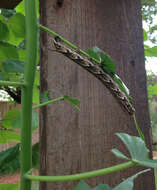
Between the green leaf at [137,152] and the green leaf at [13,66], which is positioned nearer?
the green leaf at [137,152]

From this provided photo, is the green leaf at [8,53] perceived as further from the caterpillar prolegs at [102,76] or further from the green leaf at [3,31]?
the caterpillar prolegs at [102,76]

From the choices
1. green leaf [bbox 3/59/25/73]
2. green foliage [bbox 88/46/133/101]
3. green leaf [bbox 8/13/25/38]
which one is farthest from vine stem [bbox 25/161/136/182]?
green leaf [bbox 8/13/25/38]

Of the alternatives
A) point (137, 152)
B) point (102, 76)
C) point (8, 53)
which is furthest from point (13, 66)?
point (137, 152)

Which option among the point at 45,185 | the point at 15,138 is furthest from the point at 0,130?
the point at 45,185

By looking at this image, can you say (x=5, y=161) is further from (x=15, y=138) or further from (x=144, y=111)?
(x=144, y=111)

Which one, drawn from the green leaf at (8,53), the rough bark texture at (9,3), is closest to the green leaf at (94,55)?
the green leaf at (8,53)

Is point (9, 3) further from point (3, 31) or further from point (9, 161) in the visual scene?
point (9, 161)
